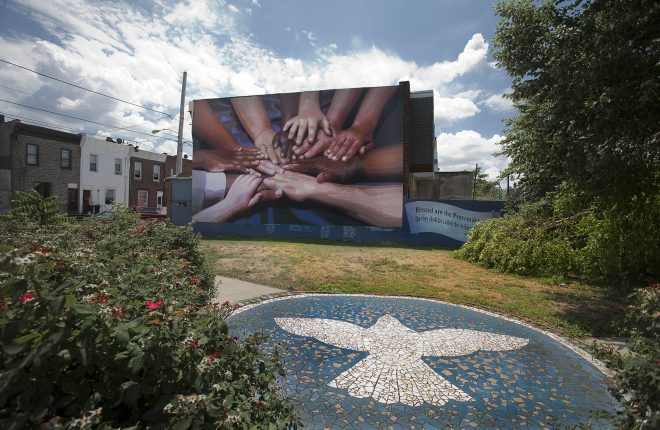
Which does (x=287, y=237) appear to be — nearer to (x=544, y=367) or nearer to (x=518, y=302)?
(x=518, y=302)

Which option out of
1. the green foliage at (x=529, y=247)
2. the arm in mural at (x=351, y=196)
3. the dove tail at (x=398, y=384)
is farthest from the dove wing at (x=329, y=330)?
the arm in mural at (x=351, y=196)

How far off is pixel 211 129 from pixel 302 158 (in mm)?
7128

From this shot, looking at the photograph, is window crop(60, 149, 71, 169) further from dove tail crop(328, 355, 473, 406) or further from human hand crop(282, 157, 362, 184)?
Result: dove tail crop(328, 355, 473, 406)

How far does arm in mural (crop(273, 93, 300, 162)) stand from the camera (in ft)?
67.3

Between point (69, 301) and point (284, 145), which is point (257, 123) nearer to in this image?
point (284, 145)

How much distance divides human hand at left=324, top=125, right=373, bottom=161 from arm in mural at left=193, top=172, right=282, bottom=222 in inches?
175

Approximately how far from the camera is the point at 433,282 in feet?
31.0

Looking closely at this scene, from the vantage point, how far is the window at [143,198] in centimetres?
3854

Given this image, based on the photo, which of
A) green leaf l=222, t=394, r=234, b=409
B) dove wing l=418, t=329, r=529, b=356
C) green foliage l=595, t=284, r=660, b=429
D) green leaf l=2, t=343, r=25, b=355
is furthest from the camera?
dove wing l=418, t=329, r=529, b=356

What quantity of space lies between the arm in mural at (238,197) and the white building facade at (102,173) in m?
16.2

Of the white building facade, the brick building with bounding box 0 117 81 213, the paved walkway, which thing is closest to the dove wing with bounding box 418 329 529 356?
the paved walkway

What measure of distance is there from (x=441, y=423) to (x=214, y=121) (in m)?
22.6

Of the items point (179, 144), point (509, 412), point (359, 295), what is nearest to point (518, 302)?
point (359, 295)

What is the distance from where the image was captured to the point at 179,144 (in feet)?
70.0
